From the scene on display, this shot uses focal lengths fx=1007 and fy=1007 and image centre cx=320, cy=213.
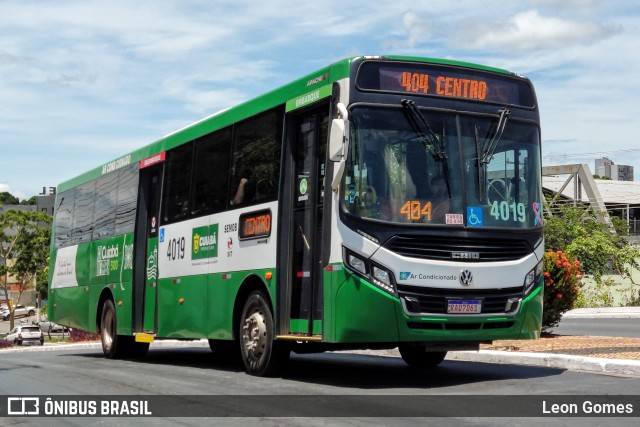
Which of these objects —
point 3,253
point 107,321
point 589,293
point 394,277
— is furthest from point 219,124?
point 3,253

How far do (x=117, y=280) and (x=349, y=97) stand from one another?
9374 mm

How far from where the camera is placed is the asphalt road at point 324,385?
9211mm

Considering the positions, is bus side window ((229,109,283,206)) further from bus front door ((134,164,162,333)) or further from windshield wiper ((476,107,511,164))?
bus front door ((134,164,162,333))

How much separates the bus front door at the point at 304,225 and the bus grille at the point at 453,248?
42.1 inches

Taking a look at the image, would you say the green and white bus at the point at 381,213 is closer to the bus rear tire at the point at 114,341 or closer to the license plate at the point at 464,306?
the license plate at the point at 464,306

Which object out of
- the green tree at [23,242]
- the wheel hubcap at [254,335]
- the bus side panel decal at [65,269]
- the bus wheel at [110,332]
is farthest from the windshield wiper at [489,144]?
the green tree at [23,242]

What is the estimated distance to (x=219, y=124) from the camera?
595 inches

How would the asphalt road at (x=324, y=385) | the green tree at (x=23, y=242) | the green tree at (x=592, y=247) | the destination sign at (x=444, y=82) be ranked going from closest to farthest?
the asphalt road at (x=324, y=385) < the destination sign at (x=444, y=82) < the green tree at (x=592, y=247) < the green tree at (x=23, y=242)

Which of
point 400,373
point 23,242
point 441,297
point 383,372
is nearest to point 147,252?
point 383,372

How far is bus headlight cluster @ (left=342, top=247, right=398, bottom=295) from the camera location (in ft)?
36.4

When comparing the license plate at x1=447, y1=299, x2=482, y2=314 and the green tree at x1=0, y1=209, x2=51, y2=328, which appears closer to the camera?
the license plate at x1=447, y1=299, x2=482, y2=314

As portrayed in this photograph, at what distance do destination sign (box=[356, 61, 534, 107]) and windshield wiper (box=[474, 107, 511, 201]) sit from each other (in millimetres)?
244

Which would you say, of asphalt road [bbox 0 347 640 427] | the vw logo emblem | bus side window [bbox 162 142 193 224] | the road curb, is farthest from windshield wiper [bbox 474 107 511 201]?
bus side window [bbox 162 142 193 224]

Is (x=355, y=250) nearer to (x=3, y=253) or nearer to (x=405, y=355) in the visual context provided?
(x=405, y=355)
